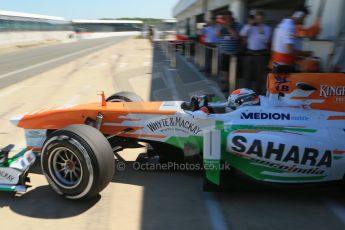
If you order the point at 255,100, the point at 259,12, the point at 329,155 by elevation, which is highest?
the point at 259,12

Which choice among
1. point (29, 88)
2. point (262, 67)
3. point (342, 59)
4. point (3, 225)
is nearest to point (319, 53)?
point (342, 59)

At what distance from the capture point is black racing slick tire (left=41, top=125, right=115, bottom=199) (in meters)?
3.53

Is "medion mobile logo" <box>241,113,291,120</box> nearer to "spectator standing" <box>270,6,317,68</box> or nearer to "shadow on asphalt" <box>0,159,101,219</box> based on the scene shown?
"shadow on asphalt" <box>0,159,101,219</box>

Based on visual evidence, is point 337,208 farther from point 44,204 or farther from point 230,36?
point 230,36

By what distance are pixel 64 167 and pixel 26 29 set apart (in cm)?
4997

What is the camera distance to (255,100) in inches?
162

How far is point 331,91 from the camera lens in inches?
152

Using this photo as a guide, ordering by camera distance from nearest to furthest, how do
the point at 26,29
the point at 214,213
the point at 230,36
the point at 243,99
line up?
the point at 214,213, the point at 243,99, the point at 230,36, the point at 26,29

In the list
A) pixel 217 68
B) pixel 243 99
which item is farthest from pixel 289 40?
pixel 217 68

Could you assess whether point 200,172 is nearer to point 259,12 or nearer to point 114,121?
point 114,121

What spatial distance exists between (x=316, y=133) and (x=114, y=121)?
2.19 metres

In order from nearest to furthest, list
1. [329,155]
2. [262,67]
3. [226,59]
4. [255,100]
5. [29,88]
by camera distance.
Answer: [329,155]
[255,100]
[262,67]
[226,59]
[29,88]

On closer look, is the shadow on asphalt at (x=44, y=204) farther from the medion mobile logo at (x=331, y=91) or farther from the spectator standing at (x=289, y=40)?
the spectator standing at (x=289, y=40)

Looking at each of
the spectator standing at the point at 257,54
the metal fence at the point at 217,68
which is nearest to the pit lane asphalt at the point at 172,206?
the spectator standing at the point at 257,54
